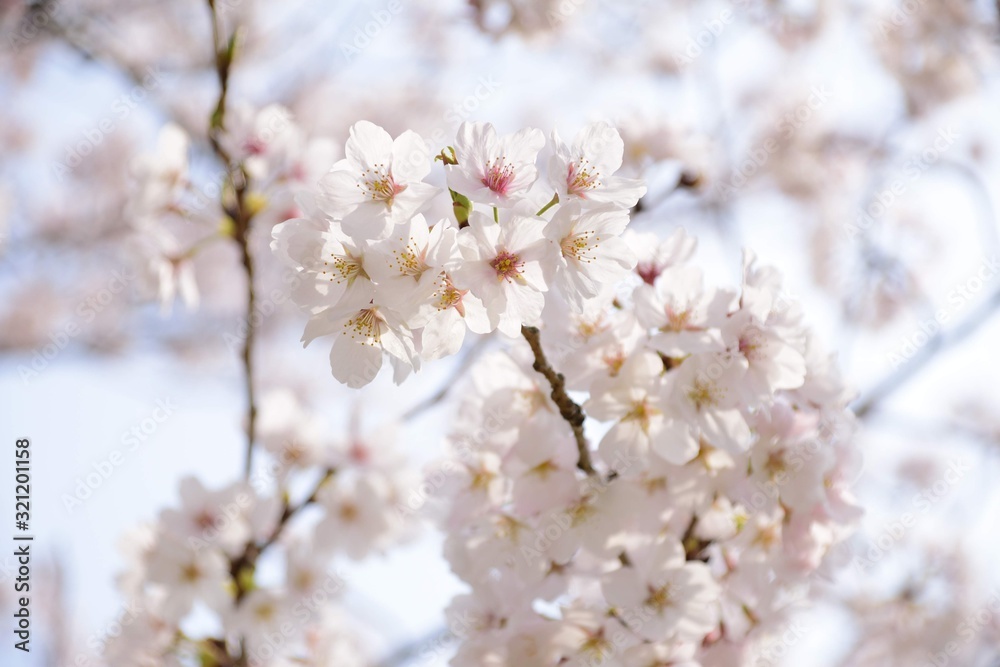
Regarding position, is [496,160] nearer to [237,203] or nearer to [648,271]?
[648,271]

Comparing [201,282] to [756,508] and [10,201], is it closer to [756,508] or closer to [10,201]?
[10,201]

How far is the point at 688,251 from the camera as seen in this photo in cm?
138

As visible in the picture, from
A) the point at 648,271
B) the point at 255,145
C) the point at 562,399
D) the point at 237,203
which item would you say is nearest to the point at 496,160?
the point at 562,399

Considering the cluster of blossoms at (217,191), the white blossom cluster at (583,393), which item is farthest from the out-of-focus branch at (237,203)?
the white blossom cluster at (583,393)

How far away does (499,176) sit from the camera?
1.03 meters

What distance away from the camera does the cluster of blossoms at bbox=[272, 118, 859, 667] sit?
3.35 feet

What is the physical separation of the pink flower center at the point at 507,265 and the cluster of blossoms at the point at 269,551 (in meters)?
1.28

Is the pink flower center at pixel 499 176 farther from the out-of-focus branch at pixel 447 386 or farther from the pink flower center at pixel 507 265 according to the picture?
the out-of-focus branch at pixel 447 386

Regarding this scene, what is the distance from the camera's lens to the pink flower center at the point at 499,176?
1.02m

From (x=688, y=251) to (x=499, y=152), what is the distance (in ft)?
1.67

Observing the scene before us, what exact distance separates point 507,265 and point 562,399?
27 centimetres

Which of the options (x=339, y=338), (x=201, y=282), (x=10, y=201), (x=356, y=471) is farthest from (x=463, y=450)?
(x=201, y=282)

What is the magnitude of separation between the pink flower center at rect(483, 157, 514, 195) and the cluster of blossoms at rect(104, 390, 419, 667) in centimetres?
132

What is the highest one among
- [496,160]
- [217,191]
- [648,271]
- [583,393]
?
[496,160]
